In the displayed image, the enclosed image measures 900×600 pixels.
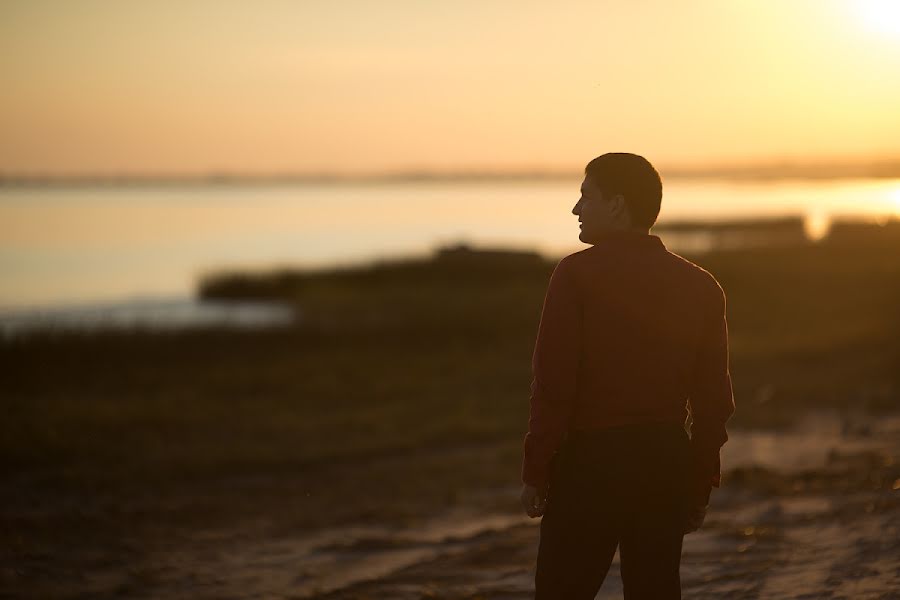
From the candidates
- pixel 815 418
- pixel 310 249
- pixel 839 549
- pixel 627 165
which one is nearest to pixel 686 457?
pixel 627 165

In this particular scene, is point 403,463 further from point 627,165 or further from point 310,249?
point 310,249

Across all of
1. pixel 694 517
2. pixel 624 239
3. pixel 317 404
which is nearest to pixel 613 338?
pixel 624 239

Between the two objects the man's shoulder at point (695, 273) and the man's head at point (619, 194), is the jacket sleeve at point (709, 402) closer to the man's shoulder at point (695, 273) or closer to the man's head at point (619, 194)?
the man's shoulder at point (695, 273)

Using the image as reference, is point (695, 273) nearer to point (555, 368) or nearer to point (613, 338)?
point (613, 338)

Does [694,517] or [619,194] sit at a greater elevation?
[619,194]

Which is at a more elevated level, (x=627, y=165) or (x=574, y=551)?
(x=627, y=165)

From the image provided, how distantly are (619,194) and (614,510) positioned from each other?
100 centimetres

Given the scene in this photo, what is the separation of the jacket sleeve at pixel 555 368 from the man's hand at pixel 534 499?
49mm

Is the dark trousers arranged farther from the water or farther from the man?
the water

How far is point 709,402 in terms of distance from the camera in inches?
131

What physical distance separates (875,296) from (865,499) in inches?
828

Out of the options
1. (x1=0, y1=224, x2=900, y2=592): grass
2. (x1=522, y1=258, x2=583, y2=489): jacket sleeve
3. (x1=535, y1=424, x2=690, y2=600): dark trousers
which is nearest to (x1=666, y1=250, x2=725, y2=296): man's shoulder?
(x1=522, y1=258, x2=583, y2=489): jacket sleeve

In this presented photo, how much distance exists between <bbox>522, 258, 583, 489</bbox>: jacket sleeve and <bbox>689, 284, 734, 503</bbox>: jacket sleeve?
47 centimetres

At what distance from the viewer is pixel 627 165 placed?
3158mm
